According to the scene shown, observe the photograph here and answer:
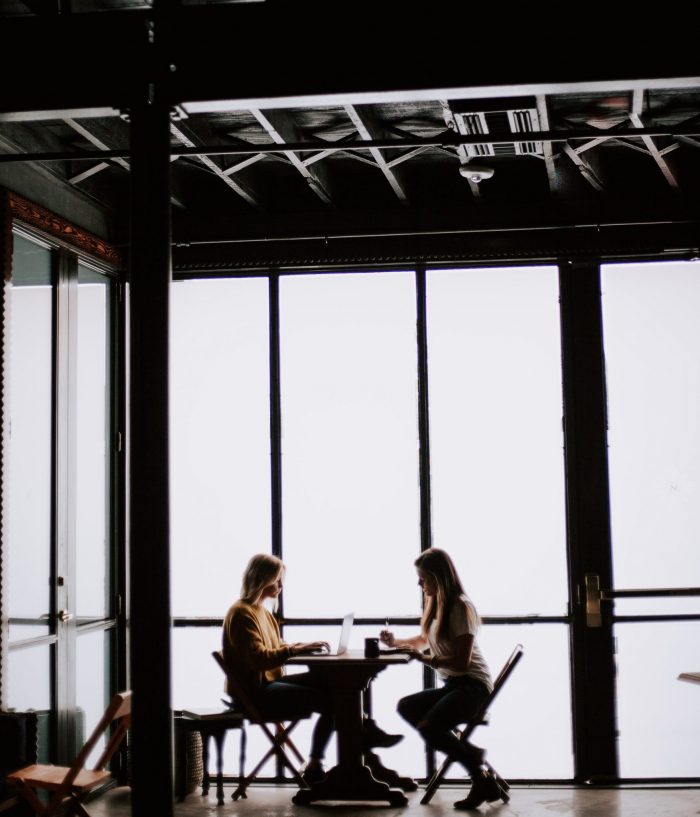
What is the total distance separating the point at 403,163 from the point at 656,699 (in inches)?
152

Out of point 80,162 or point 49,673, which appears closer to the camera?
point 49,673

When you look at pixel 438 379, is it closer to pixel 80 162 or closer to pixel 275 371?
pixel 275 371

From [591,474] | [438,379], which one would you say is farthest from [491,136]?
A: [591,474]

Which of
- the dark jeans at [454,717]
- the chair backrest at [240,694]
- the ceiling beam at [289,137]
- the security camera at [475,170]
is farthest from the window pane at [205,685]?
the security camera at [475,170]

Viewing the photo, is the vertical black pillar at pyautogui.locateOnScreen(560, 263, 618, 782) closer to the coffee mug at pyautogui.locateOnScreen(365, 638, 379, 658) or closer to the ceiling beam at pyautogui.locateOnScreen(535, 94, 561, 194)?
the ceiling beam at pyautogui.locateOnScreen(535, 94, 561, 194)

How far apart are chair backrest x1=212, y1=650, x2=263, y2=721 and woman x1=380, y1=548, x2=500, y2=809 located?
0.87 meters

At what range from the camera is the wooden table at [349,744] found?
20.0 feet

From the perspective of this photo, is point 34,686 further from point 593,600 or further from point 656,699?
point 656,699

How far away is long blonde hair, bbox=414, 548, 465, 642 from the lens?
20.1 ft

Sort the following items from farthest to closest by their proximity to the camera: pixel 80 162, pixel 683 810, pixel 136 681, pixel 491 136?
pixel 80 162
pixel 683 810
pixel 491 136
pixel 136 681

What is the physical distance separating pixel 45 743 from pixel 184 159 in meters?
3.64

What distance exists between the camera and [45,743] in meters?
5.99

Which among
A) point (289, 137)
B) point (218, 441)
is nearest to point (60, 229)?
point (289, 137)

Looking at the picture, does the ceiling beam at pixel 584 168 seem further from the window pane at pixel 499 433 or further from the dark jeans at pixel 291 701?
the dark jeans at pixel 291 701
